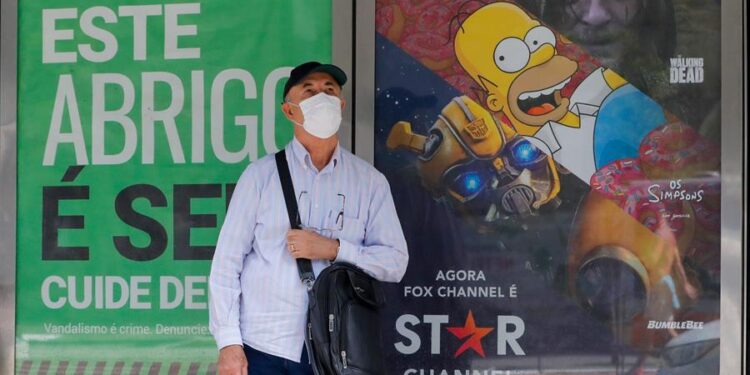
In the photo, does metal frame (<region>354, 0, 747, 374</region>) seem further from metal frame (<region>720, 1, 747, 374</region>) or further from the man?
the man

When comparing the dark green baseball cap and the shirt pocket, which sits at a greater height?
the dark green baseball cap

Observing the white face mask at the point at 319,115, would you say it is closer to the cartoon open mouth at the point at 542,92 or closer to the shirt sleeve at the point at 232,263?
the shirt sleeve at the point at 232,263

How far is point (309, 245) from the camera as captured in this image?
4055mm

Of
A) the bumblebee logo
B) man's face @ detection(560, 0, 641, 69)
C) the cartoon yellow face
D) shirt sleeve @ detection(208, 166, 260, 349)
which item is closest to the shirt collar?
shirt sleeve @ detection(208, 166, 260, 349)

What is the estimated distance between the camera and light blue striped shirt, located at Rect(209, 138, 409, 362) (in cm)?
407

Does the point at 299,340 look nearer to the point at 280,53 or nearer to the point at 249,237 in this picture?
the point at 249,237

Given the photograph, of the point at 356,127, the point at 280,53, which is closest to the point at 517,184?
the point at 356,127

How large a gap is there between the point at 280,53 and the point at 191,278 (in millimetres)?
1107

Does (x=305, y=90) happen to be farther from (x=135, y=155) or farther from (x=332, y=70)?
(x=135, y=155)

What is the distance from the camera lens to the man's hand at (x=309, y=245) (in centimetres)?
405

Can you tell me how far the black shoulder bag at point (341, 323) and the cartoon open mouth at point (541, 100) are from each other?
137 centimetres

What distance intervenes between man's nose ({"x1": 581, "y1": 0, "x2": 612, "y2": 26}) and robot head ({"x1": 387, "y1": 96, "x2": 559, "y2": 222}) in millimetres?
603

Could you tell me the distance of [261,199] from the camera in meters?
4.18

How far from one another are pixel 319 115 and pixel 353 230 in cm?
45
